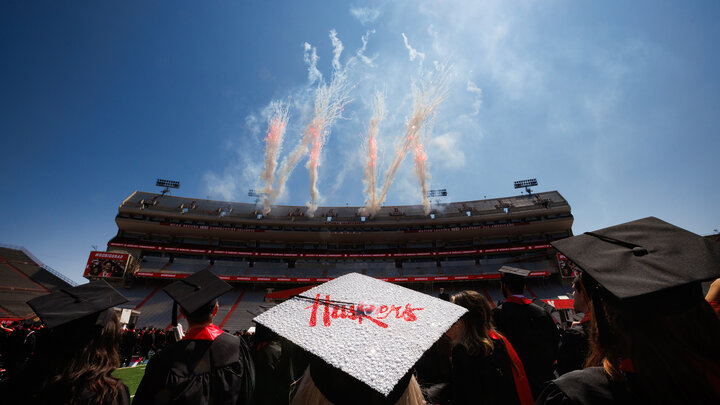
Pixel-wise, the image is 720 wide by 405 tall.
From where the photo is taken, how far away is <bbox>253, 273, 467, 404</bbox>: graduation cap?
4.26ft

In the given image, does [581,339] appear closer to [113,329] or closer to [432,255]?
[113,329]

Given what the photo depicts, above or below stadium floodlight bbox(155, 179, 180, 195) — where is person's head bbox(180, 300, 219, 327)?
below

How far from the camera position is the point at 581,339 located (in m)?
2.48

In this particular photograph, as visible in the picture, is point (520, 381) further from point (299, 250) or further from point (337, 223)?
point (299, 250)

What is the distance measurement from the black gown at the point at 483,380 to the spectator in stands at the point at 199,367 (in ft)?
6.49

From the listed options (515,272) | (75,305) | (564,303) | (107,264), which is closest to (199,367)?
(75,305)

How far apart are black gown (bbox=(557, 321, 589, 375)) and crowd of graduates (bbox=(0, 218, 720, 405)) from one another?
1 centimetres

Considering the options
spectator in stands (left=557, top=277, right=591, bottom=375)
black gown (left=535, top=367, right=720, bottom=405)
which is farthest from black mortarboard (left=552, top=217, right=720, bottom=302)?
spectator in stands (left=557, top=277, right=591, bottom=375)

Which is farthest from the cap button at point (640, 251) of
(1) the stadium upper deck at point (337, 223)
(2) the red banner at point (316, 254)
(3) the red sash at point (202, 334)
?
(1) the stadium upper deck at point (337, 223)

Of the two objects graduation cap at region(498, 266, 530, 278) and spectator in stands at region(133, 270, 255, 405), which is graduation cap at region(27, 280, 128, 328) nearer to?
spectator in stands at region(133, 270, 255, 405)

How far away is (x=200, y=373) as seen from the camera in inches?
84.5

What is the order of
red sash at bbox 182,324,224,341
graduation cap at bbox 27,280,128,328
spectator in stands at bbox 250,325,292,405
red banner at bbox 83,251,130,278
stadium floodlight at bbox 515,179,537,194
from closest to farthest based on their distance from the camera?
graduation cap at bbox 27,280,128,328, red sash at bbox 182,324,224,341, spectator in stands at bbox 250,325,292,405, red banner at bbox 83,251,130,278, stadium floodlight at bbox 515,179,537,194

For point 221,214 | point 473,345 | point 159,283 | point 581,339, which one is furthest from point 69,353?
point 221,214

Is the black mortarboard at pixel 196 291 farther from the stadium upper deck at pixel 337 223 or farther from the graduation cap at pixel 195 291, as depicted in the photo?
the stadium upper deck at pixel 337 223
